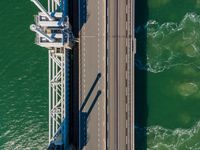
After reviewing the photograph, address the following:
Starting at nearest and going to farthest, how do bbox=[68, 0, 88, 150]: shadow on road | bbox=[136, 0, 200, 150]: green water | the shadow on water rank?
bbox=[68, 0, 88, 150]: shadow on road → the shadow on water → bbox=[136, 0, 200, 150]: green water

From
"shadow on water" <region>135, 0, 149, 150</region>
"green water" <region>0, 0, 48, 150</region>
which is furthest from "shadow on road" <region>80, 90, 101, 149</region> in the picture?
"shadow on water" <region>135, 0, 149, 150</region>

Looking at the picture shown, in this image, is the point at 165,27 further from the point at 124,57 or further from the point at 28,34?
the point at 28,34

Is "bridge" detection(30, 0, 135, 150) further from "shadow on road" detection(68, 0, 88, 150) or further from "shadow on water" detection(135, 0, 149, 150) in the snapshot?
"shadow on water" detection(135, 0, 149, 150)

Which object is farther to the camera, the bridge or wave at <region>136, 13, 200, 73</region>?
wave at <region>136, 13, 200, 73</region>

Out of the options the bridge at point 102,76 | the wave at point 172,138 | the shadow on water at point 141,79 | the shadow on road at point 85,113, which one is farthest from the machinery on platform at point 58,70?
the wave at point 172,138

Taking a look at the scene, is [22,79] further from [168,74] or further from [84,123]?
[168,74]

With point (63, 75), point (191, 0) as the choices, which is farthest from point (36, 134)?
point (191, 0)

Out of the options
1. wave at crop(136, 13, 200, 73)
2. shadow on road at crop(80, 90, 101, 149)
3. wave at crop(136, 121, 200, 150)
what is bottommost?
wave at crop(136, 121, 200, 150)

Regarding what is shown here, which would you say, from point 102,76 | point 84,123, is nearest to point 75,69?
point 102,76
